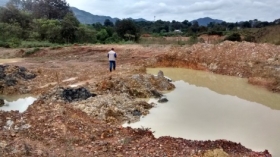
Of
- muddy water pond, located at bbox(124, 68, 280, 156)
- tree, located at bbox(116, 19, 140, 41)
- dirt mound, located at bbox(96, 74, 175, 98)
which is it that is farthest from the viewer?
tree, located at bbox(116, 19, 140, 41)

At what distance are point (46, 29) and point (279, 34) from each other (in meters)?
23.0

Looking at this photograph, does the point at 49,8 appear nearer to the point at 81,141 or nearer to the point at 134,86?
the point at 134,86

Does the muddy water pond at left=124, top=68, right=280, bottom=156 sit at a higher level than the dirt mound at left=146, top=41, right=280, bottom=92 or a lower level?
lower

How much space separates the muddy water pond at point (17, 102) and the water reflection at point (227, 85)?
27.0 feet

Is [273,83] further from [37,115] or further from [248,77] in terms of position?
[37,115]

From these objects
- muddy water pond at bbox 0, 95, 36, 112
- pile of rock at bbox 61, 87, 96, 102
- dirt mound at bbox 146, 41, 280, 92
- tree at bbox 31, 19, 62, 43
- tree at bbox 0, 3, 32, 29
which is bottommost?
muddy water pond at bbox 0, 95, 36, 112

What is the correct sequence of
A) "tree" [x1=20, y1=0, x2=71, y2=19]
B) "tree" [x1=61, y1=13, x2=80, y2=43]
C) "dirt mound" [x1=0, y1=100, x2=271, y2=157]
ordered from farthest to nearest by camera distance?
"tree" [x1=20, y1=0, x2=71, y2=19] < "tree" [x1=61, y1=13, x2=80, y2=43] < "dirt mound" [x1=0, y1=100, x2=271, y2=157]

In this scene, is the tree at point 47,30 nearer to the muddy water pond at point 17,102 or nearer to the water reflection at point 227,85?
the water reflection at point 227,85

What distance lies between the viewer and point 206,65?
20172 mm

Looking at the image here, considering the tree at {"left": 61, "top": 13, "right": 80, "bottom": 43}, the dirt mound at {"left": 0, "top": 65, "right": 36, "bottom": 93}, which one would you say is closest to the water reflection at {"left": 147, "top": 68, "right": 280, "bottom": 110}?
the dirt mound at {"left": 0, "top": 65, "right": 36, "bottom": 93}

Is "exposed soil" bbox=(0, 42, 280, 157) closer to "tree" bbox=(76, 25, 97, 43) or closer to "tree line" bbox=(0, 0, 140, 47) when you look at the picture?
Answer: "tree line" bbox=(0, 0, 140, 47)

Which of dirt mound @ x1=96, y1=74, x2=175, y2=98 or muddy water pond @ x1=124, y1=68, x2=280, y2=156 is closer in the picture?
muddy water pond @ x1=124, y1=68, x2=280, y2=156

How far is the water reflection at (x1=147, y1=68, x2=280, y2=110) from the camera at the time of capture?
1388 cm

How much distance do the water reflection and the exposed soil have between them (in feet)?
2.32
